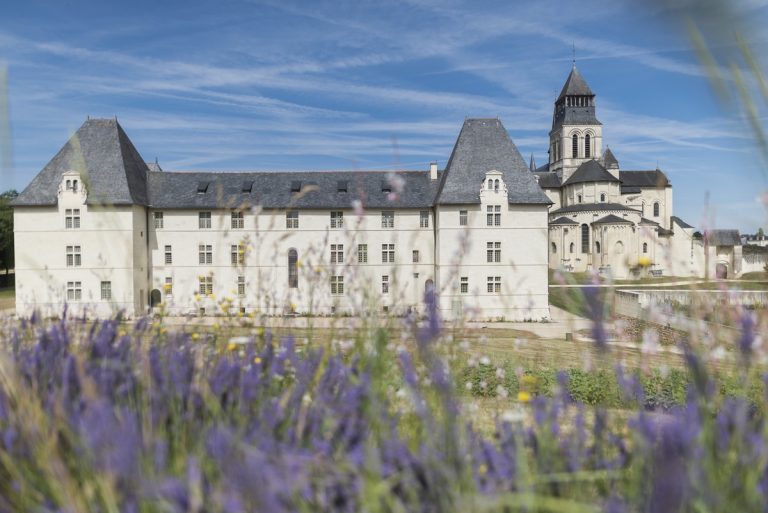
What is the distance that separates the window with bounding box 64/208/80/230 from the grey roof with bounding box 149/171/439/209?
443 cm

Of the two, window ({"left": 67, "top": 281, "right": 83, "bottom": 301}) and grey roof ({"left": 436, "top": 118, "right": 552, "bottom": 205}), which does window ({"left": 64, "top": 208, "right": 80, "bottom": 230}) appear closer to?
window ({"left": 67, "top": 281, "right": 83, "bottom": 301})

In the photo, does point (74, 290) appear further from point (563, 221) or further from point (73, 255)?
point (563, 221)

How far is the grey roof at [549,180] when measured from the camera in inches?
3238

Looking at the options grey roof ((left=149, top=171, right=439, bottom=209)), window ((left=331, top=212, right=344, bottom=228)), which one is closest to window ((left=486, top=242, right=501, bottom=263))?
grey roof ((left=149, top=171, right=439, bottom=209))

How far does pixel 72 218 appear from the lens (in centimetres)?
3559

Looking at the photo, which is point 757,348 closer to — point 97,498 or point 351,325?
point 351,325

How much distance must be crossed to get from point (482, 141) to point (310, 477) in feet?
126

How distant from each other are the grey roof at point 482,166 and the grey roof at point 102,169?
64.9 ft

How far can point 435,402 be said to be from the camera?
9.66 ft

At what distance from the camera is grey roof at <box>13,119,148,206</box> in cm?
3566

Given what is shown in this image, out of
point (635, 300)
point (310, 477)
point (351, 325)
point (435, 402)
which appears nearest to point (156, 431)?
point (310, 477)

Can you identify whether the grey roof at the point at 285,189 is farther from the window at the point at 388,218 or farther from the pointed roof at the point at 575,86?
the pointed roof at the point at 575,86

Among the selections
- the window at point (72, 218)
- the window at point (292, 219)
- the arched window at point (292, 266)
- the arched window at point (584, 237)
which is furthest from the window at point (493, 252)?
the arched window at point (584, 237)

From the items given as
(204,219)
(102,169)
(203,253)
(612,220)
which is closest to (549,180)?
(612,220)
